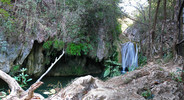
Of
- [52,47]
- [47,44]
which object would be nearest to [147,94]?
[47,44]

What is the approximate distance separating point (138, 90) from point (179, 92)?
0.82m

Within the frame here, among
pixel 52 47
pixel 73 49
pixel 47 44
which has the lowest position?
pixel 73 49

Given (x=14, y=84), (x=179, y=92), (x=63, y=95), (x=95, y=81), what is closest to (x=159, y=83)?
(x=179, y=92)

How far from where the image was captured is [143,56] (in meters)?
11.9

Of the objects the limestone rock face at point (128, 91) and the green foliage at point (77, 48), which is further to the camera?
the green foliage at point (77, 48)

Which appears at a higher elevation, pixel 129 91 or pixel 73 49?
pixel 73 49

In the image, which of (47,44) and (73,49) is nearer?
(47,44)

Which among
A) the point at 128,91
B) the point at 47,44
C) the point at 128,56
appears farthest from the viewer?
the point at 128,56

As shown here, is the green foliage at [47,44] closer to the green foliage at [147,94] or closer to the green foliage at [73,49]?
the green foliage at [73,49]

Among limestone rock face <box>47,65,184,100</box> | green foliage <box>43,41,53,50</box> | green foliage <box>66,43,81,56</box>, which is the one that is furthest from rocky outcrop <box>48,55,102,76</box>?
limestone rock face <box>47,65,184,100</box>

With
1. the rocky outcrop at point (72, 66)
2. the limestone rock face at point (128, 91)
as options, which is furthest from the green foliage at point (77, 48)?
the limestone rock face at point (128, 91)

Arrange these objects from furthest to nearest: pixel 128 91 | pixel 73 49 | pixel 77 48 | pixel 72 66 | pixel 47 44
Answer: pixel 72 66, pixel 77 48, pixel 73 49, pixel 47 44, pixel 128 91

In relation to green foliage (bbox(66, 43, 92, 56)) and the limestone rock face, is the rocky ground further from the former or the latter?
green foliage (bbox(66, 43, 92, 56))

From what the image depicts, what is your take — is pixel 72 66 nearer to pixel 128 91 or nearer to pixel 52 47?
pixel 52 47
